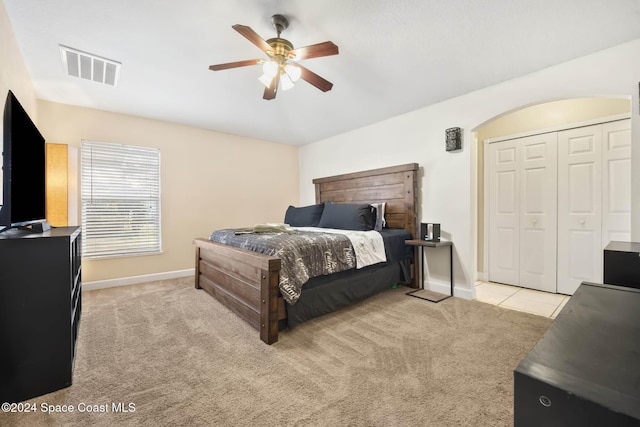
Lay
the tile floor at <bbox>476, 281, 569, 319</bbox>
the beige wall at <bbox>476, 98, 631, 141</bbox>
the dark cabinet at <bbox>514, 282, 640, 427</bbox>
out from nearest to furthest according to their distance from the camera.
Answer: the dark cabinet at <bbox>514, 282, 640, 427</bbox> → the tile floor at <bbox>476, 281, 569, 319</bbox> → the beige wall at <bbox>476, 98, 631, 141</bbox>

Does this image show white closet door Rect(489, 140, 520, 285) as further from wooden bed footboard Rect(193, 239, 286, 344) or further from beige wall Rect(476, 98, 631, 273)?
wooden bed footboard Rect(193, 239, 286, 344)

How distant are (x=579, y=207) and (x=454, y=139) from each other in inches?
63.8

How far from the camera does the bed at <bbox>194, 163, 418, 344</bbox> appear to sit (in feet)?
6.89

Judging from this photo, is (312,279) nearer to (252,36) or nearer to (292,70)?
(292,70)

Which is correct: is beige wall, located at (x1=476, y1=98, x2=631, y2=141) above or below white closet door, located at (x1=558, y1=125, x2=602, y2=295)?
above

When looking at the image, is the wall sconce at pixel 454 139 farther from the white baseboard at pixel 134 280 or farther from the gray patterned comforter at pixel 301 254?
the white baseboard at pixel 134 280

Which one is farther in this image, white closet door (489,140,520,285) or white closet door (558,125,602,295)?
white closet door (489,140,520,285)

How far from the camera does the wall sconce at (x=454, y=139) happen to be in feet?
10.3

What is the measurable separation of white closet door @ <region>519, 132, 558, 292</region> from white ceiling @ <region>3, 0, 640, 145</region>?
1221 mm

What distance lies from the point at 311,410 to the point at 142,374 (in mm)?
1104

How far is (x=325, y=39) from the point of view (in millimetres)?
2162

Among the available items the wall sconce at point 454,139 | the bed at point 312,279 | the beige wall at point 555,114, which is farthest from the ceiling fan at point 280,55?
the beige wall at point 555,114

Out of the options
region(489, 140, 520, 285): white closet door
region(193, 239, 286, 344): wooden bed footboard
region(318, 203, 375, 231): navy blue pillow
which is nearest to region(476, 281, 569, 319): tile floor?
region(489, 140, 520, 285): white closet door

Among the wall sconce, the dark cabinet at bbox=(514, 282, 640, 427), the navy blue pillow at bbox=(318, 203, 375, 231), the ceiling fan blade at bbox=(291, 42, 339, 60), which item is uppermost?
the ceiling fan blade at bbox=(291, 42, 339, 60)
